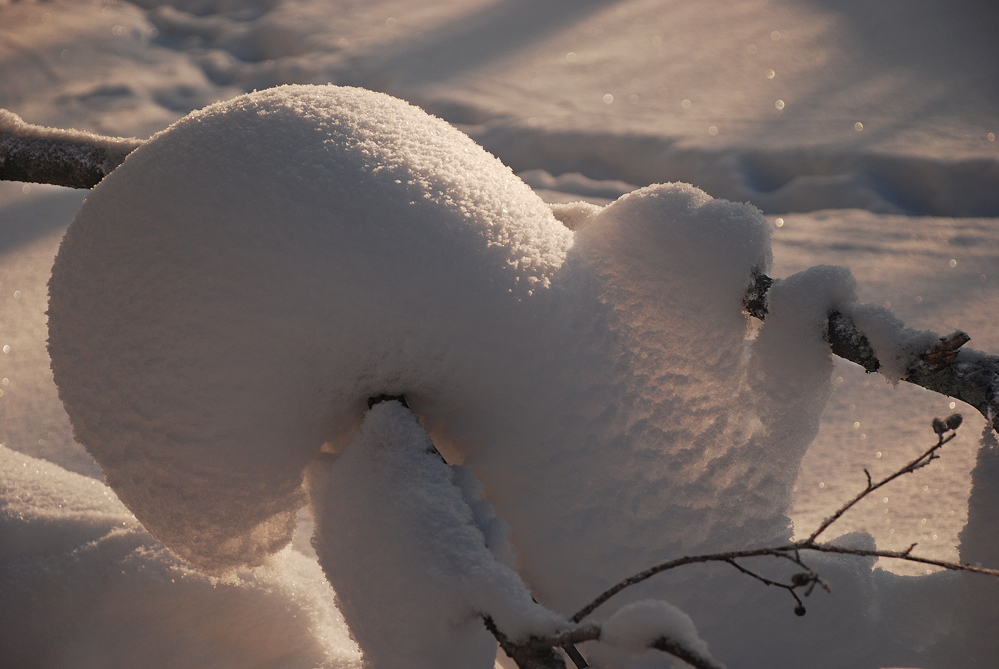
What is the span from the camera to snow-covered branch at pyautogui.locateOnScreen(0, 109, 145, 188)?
903 millimetres

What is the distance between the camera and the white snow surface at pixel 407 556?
0.50m

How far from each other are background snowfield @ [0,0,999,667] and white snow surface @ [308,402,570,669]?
0.27 meters

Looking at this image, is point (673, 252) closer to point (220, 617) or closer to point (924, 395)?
point (220, 617)

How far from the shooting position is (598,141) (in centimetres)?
218

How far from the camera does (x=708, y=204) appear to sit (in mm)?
669

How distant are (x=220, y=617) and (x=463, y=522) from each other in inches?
17.2

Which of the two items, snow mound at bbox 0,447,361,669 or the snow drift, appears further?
snow mound at bbox 0,447,361,669

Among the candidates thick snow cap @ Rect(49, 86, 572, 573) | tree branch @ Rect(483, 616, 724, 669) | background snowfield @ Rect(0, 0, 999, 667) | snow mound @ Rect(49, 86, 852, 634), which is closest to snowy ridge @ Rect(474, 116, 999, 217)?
background snowfield @ Rect(0, 0, 999, 667)

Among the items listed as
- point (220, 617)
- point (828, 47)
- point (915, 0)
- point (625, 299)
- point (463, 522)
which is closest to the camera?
point (463, 522)

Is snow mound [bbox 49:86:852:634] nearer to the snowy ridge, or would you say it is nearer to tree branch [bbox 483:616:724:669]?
tree branch [bbox 483:616:724:669]

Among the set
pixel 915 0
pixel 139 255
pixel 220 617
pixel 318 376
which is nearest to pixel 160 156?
pixel 139 255

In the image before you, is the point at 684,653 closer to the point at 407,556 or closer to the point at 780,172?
the point at 407,556

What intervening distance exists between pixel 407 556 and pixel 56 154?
740 millimetres

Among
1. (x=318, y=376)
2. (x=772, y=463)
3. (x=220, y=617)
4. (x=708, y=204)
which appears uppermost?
(x=708, y=204)
